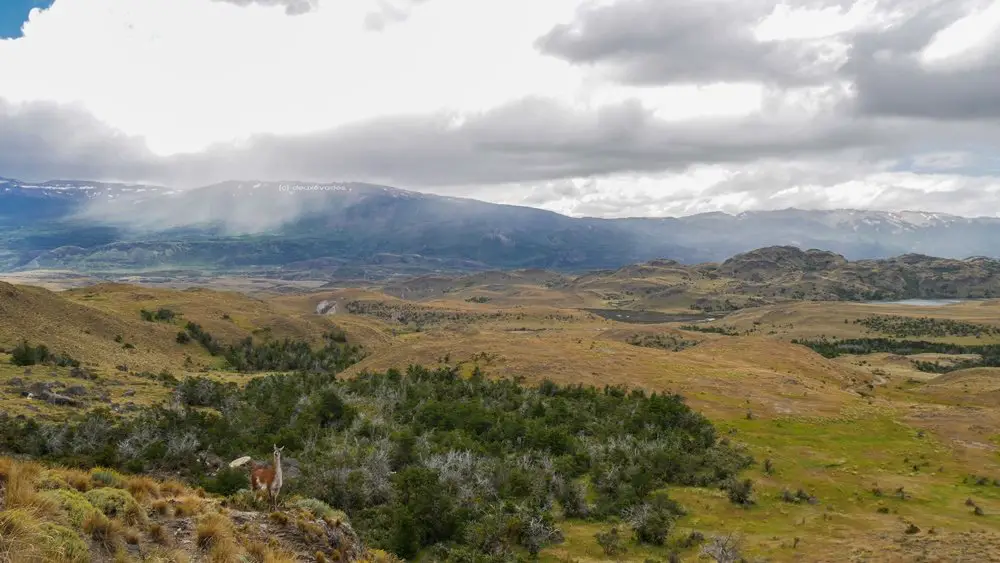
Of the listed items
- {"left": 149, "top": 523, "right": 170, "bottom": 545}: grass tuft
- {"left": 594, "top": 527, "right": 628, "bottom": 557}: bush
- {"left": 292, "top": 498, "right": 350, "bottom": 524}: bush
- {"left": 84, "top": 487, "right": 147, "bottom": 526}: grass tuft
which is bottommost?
{"left": 594, "top": 527, "right": 628, "bottom": 557}: bush

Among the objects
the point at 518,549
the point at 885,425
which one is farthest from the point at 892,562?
A: the point at 885,425

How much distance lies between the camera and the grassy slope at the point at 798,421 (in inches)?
936

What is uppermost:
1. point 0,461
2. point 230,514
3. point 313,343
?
point 0,461

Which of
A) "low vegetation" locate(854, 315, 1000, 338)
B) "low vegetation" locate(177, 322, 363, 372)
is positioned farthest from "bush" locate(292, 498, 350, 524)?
"low vegetation" locate(854, 315, 1000, 338)

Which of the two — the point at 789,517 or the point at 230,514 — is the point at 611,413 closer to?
the point at 789,517

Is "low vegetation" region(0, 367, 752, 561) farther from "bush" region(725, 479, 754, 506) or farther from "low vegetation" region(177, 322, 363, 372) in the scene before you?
"low vegetation" region(177, 322, 363, 372)

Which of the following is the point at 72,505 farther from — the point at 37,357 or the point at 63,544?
the point at 37,357

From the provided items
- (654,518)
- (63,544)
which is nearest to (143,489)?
(63,544)

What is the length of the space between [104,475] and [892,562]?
2334 centimetres

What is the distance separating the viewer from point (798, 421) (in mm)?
44281

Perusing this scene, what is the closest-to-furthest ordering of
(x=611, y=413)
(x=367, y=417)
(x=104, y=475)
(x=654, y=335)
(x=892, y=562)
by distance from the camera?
(x=104, y=475), (x=892, y=562), (x=367, y=417), (x=611, y=413), (x=654, y=335)

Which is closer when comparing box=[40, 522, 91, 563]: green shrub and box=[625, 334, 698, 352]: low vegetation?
box=[40, 522, 91, 563]: green shrub

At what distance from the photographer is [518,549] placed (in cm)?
2194

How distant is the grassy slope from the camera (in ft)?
78.0
